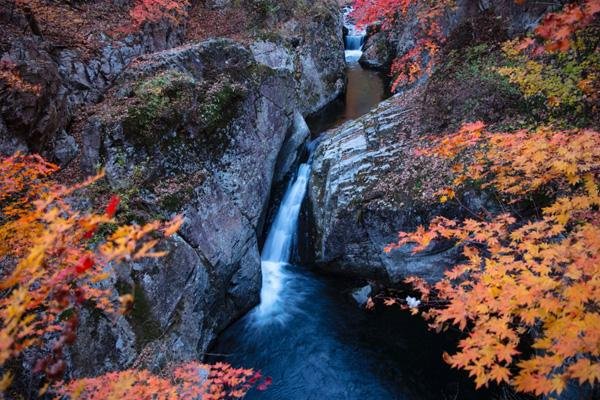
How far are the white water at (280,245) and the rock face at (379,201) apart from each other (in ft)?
3.17

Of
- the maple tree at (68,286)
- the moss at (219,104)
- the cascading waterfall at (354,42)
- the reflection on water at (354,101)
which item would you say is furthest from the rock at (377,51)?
the maple tree at (68,286)

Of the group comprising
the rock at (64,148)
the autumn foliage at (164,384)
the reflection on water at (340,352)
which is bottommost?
the reflection on water at (340,352)

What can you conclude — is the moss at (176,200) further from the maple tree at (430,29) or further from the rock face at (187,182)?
the maple tree at (430,29)

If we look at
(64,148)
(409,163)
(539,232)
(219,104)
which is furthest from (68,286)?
(409,163)

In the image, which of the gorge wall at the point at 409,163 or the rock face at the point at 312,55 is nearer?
the gorge wall at the point at 409,163

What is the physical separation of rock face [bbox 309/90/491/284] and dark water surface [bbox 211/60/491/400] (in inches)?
42.2

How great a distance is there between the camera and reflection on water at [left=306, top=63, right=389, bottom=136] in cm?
1748

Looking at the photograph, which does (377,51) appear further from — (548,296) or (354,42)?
(548,296)

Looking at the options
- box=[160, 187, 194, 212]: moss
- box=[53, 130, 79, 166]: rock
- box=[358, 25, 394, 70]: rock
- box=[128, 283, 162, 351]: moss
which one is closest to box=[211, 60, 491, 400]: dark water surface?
box=[128, 283, 162, 351]: moss

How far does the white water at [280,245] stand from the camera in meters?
10.4

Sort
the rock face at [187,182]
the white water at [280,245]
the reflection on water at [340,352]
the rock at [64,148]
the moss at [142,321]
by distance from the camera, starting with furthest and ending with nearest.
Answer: the white water at [280,245], the rock at [64,148], the reflection on water at [340,352], the rock face at [187,182], the moss at [142,321]

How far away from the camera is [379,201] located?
9.33 m

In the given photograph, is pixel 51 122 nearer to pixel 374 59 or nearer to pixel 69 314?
pixel 69 314

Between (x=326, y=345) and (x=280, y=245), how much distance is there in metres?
3.90
